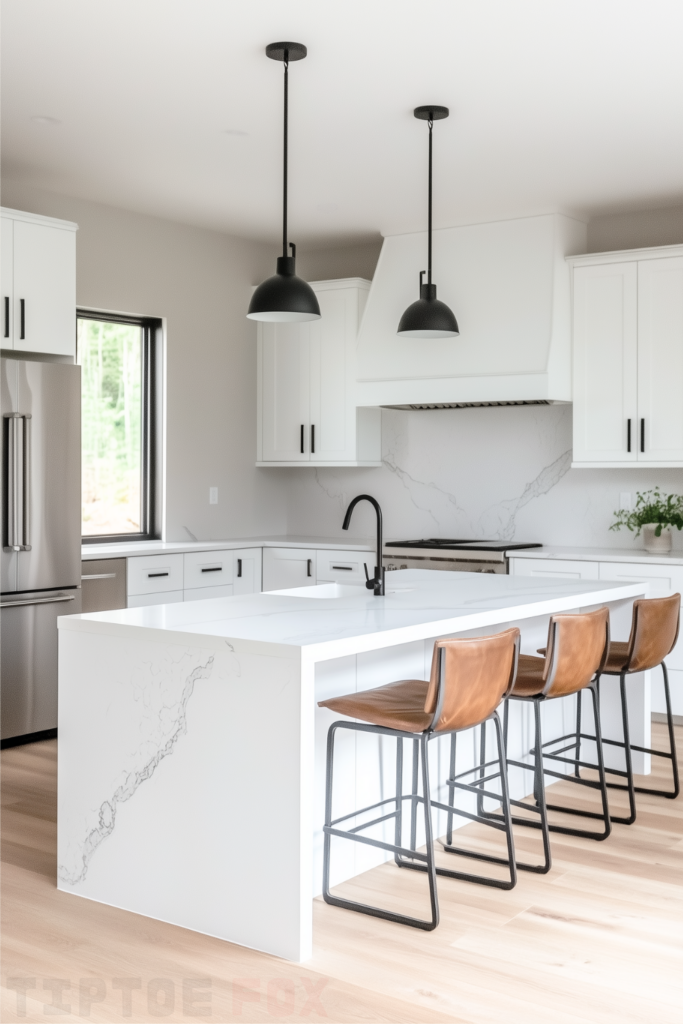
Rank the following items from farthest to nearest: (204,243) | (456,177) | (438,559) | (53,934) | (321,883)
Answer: (204,243) → (438,559) → (456,177) → (321,883) → (53,934)

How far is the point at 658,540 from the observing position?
5488 mm

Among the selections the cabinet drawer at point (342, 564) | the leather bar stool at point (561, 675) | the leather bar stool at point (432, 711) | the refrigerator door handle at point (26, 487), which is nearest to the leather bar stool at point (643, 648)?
the leather bar stool at point (561, 675)

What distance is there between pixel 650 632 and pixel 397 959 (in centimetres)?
174

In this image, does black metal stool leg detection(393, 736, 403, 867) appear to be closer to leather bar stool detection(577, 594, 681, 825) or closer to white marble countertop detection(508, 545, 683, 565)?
leather bar stool detection(577, 594, 681, 825)

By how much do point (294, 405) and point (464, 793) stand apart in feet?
11.2

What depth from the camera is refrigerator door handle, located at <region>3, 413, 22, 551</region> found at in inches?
188

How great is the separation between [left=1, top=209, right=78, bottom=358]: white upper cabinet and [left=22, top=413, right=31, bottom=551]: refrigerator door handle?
421 millimetres

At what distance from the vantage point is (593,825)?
3.77m

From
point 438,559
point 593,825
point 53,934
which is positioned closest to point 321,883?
point 53,934

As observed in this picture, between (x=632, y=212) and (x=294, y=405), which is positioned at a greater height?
(x=632, y=212)

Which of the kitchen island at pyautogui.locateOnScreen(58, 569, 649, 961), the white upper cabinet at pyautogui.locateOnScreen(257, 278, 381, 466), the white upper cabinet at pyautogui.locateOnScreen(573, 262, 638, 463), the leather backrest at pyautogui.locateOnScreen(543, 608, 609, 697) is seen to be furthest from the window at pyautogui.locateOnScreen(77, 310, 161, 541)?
the leather backrest at pyautogui.locateOnScreen(543, 608, 609, 697)

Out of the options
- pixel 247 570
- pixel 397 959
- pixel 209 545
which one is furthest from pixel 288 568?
pixel 397 959

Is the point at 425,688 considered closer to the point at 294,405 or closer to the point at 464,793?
the point at 464,793

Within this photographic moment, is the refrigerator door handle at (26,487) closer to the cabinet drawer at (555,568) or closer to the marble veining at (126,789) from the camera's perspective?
the marble veining at (126,789)
